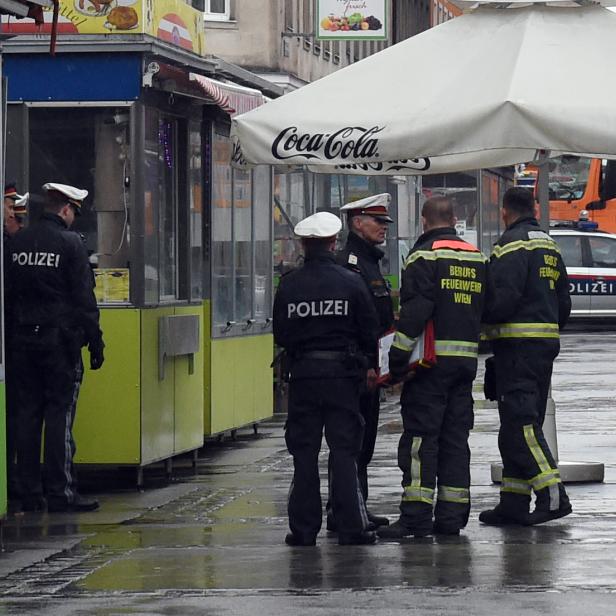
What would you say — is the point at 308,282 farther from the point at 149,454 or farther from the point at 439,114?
the point at 149,454

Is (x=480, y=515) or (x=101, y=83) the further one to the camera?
(x=101, y=83)

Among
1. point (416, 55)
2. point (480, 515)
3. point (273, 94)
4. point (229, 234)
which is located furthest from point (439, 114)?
point (273, 94)

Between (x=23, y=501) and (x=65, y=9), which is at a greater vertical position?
(x=65, y=9)

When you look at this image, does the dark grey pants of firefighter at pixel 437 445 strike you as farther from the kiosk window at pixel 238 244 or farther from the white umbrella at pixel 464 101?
the kiosk window at pixel 238 244

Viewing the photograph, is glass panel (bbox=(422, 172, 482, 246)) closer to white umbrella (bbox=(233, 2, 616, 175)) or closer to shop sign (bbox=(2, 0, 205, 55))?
shop sign (bbox=(2, 0, 205, 55))

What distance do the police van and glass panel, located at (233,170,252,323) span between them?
21164 millimetres

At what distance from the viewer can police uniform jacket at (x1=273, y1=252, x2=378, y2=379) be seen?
1005 cm

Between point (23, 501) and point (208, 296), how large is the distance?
3.30 meters

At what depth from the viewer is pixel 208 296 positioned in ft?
48.3

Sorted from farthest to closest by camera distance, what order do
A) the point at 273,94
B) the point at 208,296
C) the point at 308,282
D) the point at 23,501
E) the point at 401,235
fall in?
the point at 401,235
the point at 273,94
the point at 208,296
the point at 23,501
the point at 308,282

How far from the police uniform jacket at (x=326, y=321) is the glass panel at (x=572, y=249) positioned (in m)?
27.1

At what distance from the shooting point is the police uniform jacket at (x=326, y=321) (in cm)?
1005

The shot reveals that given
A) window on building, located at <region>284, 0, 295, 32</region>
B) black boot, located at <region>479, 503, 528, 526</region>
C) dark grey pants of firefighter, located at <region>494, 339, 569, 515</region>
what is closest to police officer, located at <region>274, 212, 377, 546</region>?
black boot, located at <region>479, 503, 528, 526</region>

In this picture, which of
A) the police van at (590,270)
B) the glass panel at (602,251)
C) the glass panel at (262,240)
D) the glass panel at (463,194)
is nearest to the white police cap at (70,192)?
the glass panel at (262,240)
